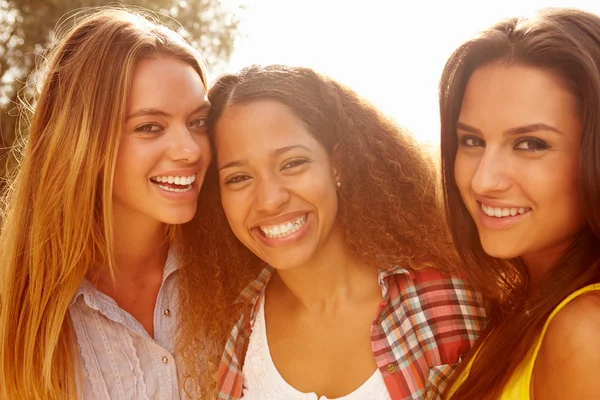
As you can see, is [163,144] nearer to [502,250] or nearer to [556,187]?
[502,250]

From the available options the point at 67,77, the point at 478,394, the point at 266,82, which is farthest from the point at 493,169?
the point at 67,77

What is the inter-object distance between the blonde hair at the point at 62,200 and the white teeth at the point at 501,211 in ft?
5.45

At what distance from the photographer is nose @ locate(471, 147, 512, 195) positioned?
2422mm

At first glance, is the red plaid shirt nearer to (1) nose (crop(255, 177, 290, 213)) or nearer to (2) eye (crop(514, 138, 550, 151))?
(1) nose (crop(255, 177, 290, 213))

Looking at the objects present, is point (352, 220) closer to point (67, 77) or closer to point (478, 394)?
point (478, 394)

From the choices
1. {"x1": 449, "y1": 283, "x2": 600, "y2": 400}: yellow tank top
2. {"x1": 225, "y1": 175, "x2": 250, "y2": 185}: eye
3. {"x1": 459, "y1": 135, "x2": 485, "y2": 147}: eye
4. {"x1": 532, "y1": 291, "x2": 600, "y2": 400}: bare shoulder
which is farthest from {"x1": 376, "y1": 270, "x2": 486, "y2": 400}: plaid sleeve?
{"x1": 225, "y1": 175, "x2": 250, "y2": 185}: eye

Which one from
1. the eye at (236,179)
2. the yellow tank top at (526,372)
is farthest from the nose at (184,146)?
the yellow tank top at (526,372)

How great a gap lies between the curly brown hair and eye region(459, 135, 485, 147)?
20.3 inches

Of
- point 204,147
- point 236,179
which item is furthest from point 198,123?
point 236,179

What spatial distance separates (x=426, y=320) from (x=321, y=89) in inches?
44.6

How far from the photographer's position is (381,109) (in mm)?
3305

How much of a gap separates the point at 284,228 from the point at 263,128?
44 centimetres

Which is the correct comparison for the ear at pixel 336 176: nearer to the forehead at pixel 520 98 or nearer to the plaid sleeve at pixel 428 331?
the plaid sleeve at pixel 428 331

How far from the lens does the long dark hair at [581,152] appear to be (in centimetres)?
226
